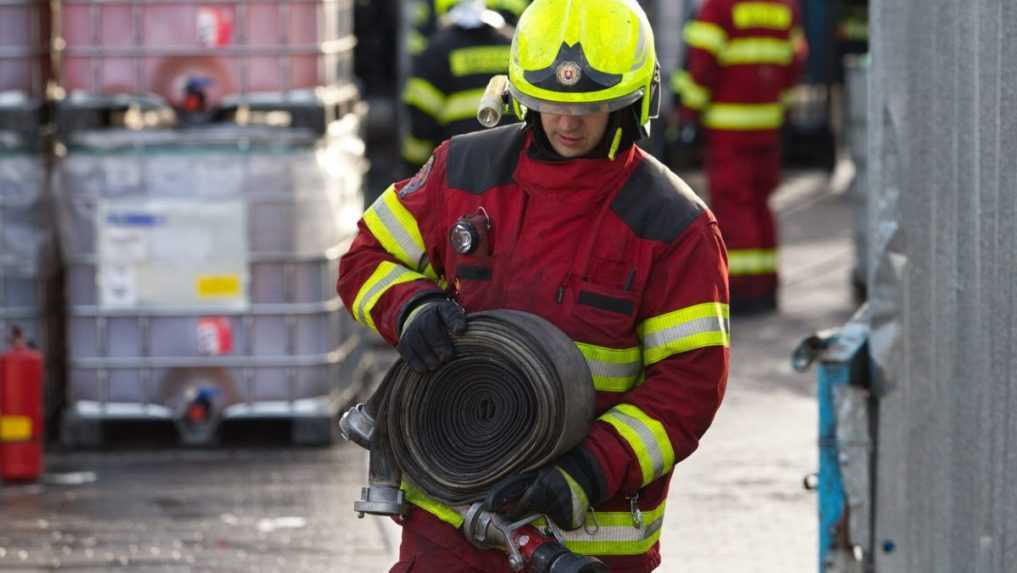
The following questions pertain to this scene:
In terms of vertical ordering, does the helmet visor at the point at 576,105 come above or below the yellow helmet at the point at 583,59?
below

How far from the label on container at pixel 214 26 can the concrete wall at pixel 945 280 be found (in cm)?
341

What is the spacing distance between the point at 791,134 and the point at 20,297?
9.64 meters

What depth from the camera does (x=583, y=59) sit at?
13.2ft

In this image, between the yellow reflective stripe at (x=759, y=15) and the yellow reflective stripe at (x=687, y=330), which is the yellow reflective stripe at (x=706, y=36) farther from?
the yellow reflective stripe at (x=687, y=330)

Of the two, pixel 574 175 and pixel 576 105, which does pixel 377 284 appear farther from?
pixel 576 105

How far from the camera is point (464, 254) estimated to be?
4145 mm

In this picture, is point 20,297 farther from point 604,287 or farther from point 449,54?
point 604,287

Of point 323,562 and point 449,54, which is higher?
point 449,54

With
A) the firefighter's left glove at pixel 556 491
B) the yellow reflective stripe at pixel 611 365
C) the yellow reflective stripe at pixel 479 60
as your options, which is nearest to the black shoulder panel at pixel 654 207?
the yellow reflective stripe at pixel 611 365

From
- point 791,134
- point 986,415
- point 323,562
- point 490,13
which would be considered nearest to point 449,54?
point 490,13

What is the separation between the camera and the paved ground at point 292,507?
6.91 meters

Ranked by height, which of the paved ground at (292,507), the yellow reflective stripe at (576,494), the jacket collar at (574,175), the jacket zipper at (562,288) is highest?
the jacket collar at (574,175)

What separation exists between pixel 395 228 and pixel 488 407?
19.5 inches

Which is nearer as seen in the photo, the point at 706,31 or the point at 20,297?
the point at 20,297
